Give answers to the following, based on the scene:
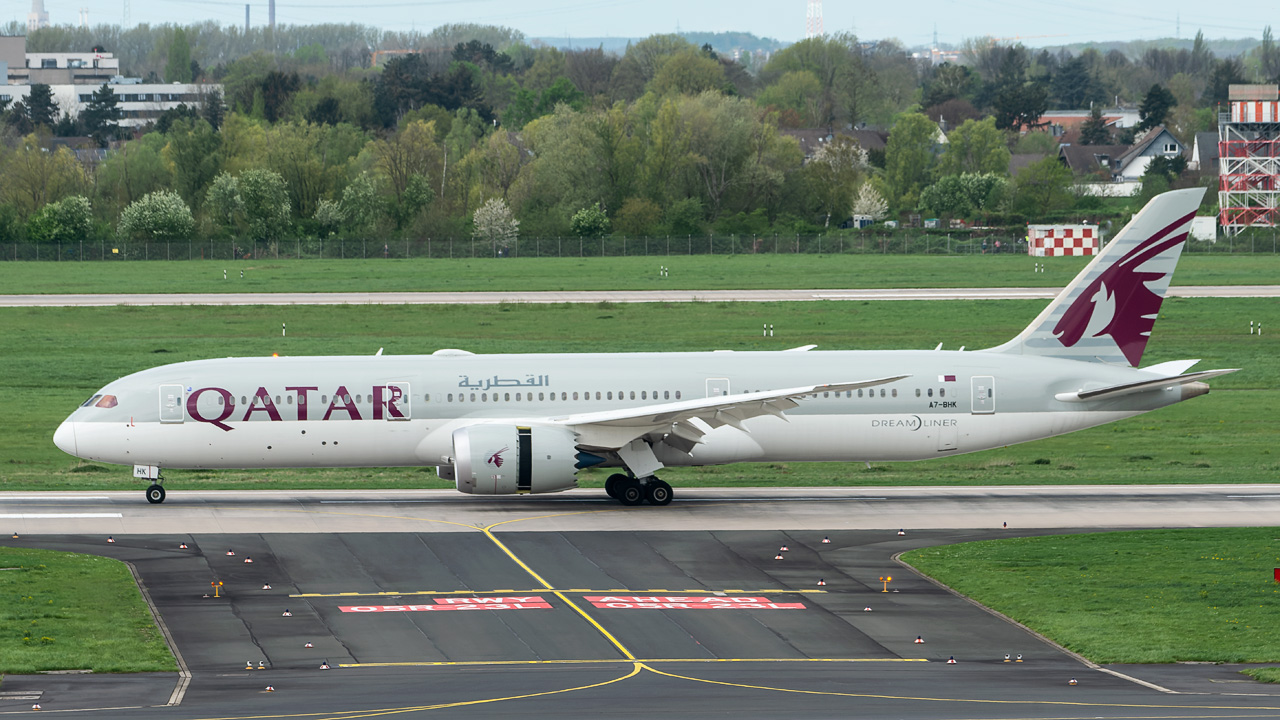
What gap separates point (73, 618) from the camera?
A: 87.5 feet

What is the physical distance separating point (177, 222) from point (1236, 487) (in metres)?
106

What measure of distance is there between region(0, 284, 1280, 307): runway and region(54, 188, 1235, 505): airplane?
44190mm

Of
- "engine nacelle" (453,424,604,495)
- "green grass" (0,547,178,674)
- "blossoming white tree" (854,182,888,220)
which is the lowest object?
"green grass" (0,547,178,674)

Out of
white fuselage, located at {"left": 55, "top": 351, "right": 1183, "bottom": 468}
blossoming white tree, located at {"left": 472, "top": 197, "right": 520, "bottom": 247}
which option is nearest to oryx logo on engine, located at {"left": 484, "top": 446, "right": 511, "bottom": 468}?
white fuselage, located at {"left": 55, "top": 351, "right": 1183, "bottom": 468}

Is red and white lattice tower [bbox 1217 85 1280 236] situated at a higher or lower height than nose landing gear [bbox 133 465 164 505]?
higher

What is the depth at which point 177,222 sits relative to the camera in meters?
130

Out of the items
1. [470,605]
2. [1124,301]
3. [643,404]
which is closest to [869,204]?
[1124,301]

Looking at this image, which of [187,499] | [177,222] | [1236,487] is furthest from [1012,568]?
[177,222]

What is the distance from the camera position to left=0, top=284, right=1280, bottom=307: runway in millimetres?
86375

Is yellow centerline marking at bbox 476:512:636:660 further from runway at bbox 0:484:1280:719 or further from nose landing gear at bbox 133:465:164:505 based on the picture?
nose landing gear at bbox 133:465:164:505

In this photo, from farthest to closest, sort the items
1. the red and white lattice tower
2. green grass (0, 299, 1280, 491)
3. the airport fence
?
the red and white lattice tower
the airport fence
green grass (0, 299, 1280, 491)

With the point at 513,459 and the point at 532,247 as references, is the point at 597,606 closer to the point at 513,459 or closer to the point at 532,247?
the point at 513,459

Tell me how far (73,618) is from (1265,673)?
66.0 ft

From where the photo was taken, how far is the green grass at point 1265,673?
A: 2302 centimetres
